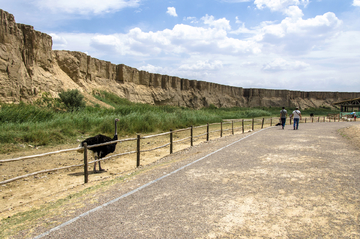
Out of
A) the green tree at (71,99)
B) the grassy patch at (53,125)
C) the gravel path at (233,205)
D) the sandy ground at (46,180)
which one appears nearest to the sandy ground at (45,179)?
the sandy ground at (46,180)

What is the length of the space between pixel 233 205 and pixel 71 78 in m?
31.8

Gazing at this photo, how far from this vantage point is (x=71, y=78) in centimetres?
3159

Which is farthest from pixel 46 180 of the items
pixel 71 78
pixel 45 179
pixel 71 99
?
pixel 71 78

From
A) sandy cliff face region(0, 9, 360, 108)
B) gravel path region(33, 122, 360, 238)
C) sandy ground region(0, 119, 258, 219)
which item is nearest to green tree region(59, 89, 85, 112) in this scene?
sandy cliff face region(0, 9, 360, 108)

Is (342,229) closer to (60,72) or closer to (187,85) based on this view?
(60,72)

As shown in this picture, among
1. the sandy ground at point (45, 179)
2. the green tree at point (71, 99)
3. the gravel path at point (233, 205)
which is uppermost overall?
the green tree at point (71, 99)

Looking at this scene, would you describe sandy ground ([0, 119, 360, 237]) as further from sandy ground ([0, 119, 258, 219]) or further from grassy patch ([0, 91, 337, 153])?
grassy patch ([0, 91, 337, 153])

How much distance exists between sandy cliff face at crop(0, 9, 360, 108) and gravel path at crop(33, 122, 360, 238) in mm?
20018

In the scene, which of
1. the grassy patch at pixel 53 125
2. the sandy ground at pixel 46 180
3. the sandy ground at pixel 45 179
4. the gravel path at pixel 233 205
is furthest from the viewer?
the grassy patch at pixel 53 125

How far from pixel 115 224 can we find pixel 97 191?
1800 mm

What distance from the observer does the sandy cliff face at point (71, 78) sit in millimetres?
20828

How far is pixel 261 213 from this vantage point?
372cm

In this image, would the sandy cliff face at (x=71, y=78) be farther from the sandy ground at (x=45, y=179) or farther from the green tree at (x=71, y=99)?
the sandy ground at (x=45, y=179)

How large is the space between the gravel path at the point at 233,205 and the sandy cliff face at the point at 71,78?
20.0 metres
